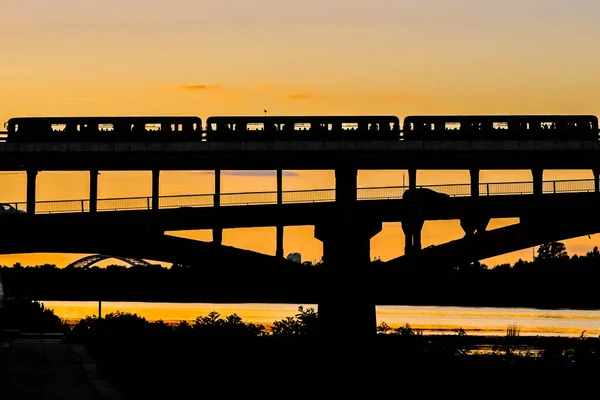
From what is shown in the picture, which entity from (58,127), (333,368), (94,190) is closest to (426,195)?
(94,190)

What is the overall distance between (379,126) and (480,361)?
183ft

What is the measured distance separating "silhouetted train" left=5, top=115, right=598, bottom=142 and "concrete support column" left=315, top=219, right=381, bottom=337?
5704 mm

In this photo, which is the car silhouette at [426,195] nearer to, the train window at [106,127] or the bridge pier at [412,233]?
the bridge pier at [412,233]

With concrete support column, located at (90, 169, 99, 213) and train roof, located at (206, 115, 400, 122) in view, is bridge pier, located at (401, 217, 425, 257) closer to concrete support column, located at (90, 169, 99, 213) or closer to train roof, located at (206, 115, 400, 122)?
train roof, located at (206, 115, 400, 122)

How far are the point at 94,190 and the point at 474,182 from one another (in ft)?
81.0

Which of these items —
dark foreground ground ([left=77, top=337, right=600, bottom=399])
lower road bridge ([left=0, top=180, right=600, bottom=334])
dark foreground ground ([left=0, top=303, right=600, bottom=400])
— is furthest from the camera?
lower road bridge ([left=0, top=180, right=600, bottom=334])

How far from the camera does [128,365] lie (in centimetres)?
3553

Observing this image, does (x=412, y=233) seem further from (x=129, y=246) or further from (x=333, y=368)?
(x=333, y=368)

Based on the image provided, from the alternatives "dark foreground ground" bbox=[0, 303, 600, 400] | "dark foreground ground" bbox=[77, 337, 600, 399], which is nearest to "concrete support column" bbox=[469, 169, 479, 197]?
"dark foreground ground" bbox=[0, 303, 600, 400]

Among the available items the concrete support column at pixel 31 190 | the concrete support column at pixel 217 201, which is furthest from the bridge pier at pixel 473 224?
the concrete support column at pixel 31 190

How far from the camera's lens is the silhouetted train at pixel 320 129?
85500 mm

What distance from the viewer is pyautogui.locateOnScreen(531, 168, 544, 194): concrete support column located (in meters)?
84.4

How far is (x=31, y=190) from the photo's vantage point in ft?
289

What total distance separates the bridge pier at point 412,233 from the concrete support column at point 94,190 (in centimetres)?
1942
